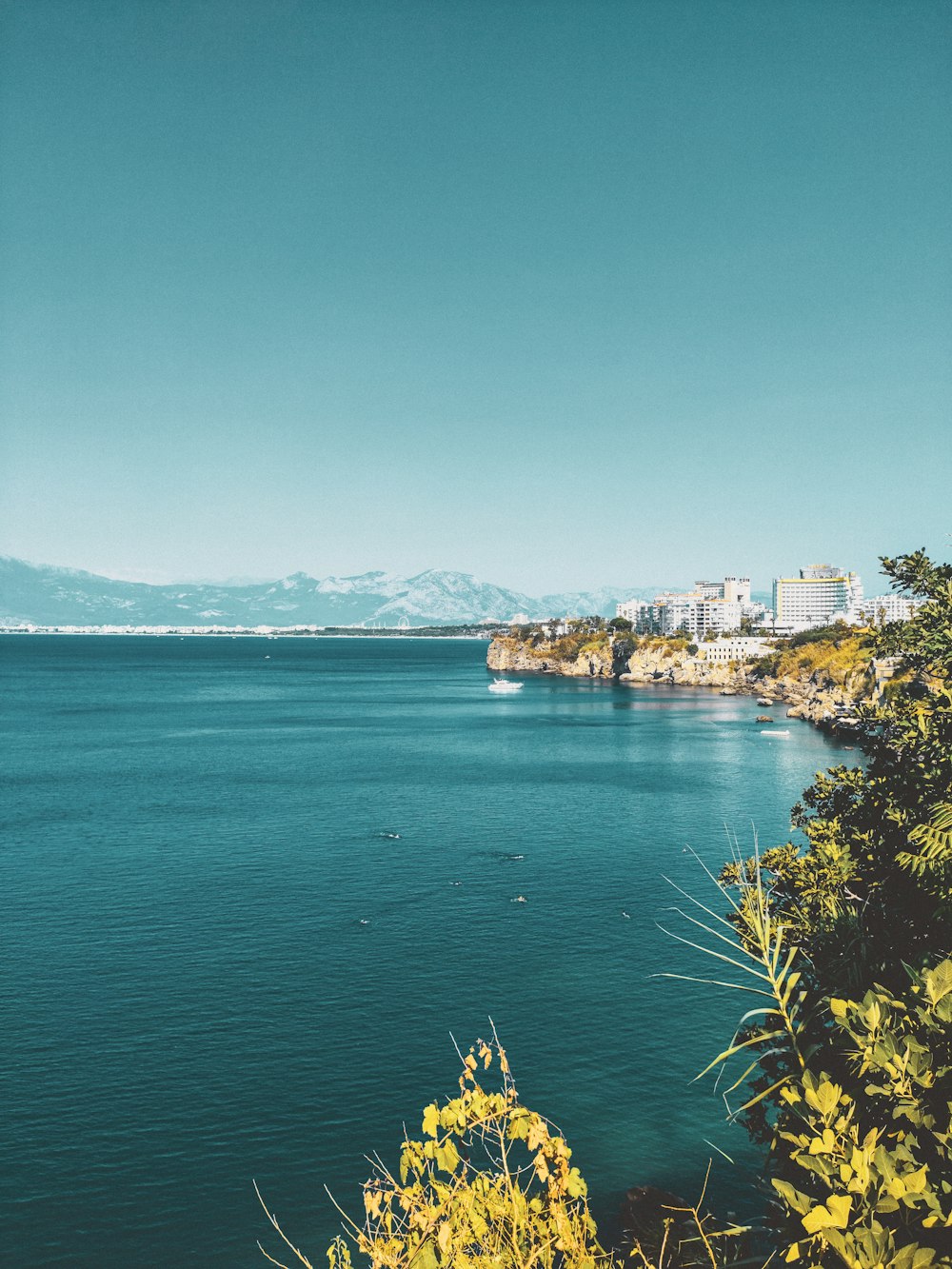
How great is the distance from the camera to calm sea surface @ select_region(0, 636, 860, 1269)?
27547 millimetres

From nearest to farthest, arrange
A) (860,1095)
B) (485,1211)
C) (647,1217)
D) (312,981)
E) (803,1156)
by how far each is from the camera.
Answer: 1. (803,1156)
2. (485,1211)
3. (860,1095)
4. (647,1217)
5. (312,981)

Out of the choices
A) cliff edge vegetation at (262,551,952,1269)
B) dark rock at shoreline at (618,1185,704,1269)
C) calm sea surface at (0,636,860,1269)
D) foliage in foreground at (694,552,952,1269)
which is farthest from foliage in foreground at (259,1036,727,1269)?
calm sea surface at (0,636,860,1269)

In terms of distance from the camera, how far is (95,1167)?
27.7 m

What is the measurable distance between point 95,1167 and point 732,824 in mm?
52220

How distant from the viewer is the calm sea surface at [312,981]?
27547 mm

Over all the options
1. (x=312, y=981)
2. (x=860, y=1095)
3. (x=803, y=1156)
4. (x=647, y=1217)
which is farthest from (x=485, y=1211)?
(x=312, y=981)

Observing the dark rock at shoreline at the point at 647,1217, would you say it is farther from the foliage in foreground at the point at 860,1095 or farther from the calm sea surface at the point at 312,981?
the foliage in foreground at the point at 860,1095

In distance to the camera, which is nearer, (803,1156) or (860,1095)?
(803,1156)

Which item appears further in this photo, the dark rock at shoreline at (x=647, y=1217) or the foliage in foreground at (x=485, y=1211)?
the dark rock at shoreline at (x=647, y=1217)

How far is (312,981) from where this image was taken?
40656 mm

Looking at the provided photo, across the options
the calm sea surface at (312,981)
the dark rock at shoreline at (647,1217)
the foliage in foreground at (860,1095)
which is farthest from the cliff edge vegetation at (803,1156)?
the calm sea surface at (312,981)

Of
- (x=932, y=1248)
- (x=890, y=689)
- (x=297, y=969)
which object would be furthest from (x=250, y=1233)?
(x=890, y=689)

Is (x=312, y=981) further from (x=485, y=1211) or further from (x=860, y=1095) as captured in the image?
(x=860, y=1095)

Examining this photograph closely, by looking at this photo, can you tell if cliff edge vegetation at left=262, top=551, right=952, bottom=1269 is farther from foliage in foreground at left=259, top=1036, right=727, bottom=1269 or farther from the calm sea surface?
the calm sea surface
